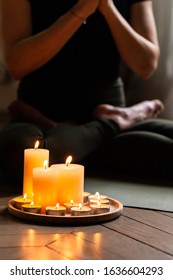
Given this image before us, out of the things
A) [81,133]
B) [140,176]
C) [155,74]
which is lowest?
[140,176]

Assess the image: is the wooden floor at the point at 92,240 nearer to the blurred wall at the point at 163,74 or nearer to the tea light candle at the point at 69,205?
the tea light candle at the point at 69,205

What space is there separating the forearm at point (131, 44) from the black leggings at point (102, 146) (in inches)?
8.1

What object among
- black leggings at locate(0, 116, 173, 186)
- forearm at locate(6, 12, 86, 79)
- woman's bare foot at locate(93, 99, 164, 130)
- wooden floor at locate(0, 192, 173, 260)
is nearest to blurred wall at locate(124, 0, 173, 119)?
woman's bare foot at locate(93, 99, 164, 130)

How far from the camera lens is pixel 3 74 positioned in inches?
98.1

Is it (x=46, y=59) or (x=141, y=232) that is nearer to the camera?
(x=141, y=232)

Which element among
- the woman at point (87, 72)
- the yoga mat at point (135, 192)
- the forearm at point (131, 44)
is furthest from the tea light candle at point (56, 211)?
the forearm at point (131, 44)

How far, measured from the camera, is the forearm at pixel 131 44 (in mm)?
1777

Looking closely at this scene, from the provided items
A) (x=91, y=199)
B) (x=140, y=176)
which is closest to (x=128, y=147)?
(x=140, y=176)

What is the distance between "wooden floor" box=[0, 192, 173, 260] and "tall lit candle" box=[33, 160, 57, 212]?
7cm

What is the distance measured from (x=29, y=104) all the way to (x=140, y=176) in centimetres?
46

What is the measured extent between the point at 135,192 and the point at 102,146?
0.98ft

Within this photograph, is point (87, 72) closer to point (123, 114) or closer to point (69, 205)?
point (123, 114)

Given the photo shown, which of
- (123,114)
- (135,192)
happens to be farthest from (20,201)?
(123,114)
